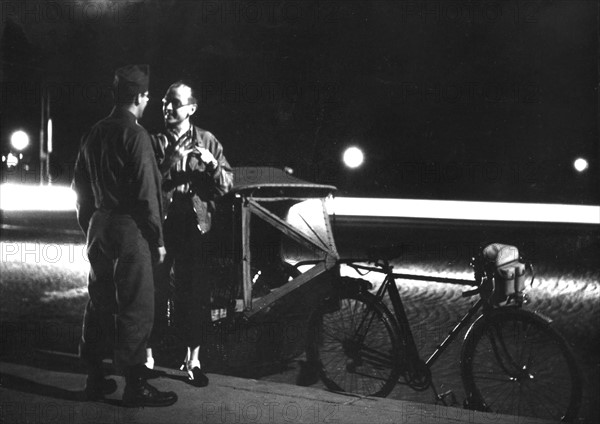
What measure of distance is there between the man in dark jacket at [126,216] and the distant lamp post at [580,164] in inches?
689

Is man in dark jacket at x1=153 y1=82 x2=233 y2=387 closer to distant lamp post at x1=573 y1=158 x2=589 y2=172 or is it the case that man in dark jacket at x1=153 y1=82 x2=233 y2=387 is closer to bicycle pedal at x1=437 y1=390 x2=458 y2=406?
bicycle pedal at x1=437 y1=390 x2=458 y2=406

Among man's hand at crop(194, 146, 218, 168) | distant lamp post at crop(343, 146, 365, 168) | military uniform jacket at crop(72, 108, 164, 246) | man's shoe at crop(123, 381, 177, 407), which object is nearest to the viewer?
military uniform jacket at crop(72, 108, 164, 246)

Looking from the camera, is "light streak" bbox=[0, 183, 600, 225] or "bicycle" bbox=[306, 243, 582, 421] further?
"light streak" bbox=[0, 183, 600, 225]

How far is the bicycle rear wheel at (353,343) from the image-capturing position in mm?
4590

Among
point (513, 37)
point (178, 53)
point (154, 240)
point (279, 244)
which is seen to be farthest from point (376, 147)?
point (154, 240)

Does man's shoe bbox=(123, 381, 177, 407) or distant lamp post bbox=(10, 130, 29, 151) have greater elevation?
distant lamp post bbox=(10, 130, 29, 151)

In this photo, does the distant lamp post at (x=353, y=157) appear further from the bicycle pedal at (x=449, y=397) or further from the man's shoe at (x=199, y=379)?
the man's shoe at (x=199, y=379)

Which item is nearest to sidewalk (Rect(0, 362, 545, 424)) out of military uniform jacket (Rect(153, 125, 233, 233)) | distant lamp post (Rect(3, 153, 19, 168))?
military uniform jacket (Rect(153, 125, 233, 233))

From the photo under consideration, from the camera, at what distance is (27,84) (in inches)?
755

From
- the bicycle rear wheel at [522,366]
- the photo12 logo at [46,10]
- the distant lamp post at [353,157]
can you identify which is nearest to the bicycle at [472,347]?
the bicycle rear wheel at [522,366]

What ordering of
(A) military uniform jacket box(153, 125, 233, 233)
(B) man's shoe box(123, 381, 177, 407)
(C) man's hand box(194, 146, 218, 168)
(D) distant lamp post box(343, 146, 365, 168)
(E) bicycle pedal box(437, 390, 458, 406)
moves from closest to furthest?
(B) man's shoe box(123, 381, 177, 407)
(E) bicycle pedal box(437, 390, 458, 406)
(C) man's hand box(194, 146, 218, 168)
(A) military uniform jacket box(153, 125, 233, 233)
(D) distant lamp post box(343, 146, 365, 168)

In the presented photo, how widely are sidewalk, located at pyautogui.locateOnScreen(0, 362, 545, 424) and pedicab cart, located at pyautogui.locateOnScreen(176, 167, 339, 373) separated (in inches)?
23.1

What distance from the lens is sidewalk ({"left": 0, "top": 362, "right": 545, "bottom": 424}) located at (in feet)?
13.0

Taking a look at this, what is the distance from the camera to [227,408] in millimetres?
4160
